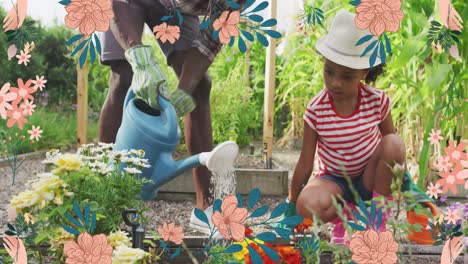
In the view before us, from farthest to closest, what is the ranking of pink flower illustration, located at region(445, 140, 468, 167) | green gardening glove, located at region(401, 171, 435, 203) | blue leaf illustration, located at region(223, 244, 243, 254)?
green gardening glove, located at region(401, 171, 435, 203)
pink flower illustration, located at region(445, 140, 468, 167)
blue leaf illustration, located at region(223, 244, 243, 254)

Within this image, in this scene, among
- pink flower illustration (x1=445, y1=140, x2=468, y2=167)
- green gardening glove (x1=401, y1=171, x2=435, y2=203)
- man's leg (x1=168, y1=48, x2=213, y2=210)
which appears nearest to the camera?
pink flower illustration (x1=445, y1=140, x2=468, y2=167)

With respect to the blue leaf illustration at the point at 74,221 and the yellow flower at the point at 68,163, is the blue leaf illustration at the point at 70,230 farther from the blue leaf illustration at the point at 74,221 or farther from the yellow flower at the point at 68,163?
the yellow flower at the point at 68,163

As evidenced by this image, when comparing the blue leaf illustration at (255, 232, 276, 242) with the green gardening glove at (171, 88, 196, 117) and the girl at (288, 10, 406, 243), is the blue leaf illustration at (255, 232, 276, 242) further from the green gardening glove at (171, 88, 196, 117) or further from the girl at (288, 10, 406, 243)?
the green gardening glove at (171, 88, 196, 117)

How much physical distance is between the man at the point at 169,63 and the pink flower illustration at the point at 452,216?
0.59m

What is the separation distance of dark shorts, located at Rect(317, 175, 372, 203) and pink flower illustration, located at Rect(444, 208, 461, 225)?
0.68 feet

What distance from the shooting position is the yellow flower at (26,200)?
51.6 inches

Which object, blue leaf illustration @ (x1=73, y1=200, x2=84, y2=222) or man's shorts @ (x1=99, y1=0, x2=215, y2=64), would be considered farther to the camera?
man's shorts @ (x1=99, y1=0, x2=215, y2=64)

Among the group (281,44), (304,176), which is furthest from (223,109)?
(304,176)

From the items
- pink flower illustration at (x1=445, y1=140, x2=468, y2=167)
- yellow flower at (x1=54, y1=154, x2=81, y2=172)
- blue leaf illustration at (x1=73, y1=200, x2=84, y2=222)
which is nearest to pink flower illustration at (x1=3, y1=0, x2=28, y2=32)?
yellow flower at (x1=54, y1=154, x2=81, y2=172)

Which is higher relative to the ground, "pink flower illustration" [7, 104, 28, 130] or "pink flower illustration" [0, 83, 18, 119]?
"pink flower illustration" [0, 83, 18, 119]

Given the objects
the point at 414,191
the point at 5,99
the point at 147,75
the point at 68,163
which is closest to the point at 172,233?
the point at 68,163

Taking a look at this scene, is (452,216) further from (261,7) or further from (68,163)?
(68,163)

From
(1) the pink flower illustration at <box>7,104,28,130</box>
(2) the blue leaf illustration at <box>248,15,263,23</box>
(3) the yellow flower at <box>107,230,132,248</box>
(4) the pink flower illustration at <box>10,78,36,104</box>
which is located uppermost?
(2) the blue leaf illustration at <box>248,15,263,23</box>

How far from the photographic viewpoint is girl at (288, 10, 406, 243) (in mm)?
1506
